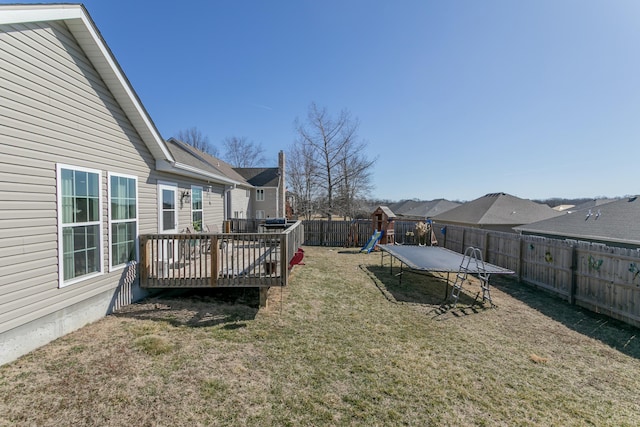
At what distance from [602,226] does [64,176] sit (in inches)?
571

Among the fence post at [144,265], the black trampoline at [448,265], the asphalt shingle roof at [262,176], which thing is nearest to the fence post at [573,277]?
the black trampoline at [448,265]

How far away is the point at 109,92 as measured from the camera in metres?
5.12

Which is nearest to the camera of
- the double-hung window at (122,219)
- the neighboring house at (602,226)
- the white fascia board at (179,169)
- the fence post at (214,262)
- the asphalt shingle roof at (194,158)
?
the double-hung window at (122,219)

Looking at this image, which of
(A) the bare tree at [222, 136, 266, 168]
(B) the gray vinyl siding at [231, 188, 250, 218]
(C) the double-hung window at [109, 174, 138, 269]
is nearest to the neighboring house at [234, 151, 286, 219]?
(B) the gray vinyl siding at [231, 188, 250, 218]

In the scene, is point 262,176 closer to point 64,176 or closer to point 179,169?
point 179,169

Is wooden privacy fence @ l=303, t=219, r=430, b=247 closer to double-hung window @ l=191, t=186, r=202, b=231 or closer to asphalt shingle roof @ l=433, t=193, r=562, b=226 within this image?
asphalt shingle roof @ l=433, t=193, r=562, b=226

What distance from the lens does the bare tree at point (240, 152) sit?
138 ft

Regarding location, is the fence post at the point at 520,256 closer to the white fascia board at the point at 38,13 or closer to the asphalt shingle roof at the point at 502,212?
the asphalt shingle roof at the point at 502,212

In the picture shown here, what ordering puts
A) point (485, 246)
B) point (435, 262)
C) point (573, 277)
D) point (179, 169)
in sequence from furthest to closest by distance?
point (485, 246)
point (435, 262)
point (179, 169)
point (573, 277)

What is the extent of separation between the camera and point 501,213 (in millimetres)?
17406

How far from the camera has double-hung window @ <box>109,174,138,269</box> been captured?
16.6 ft

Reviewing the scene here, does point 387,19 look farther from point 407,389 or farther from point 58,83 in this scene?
point 407,389

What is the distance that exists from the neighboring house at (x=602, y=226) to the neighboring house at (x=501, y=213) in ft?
15.4

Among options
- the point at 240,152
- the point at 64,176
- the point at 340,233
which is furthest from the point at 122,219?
the point at 240,152
